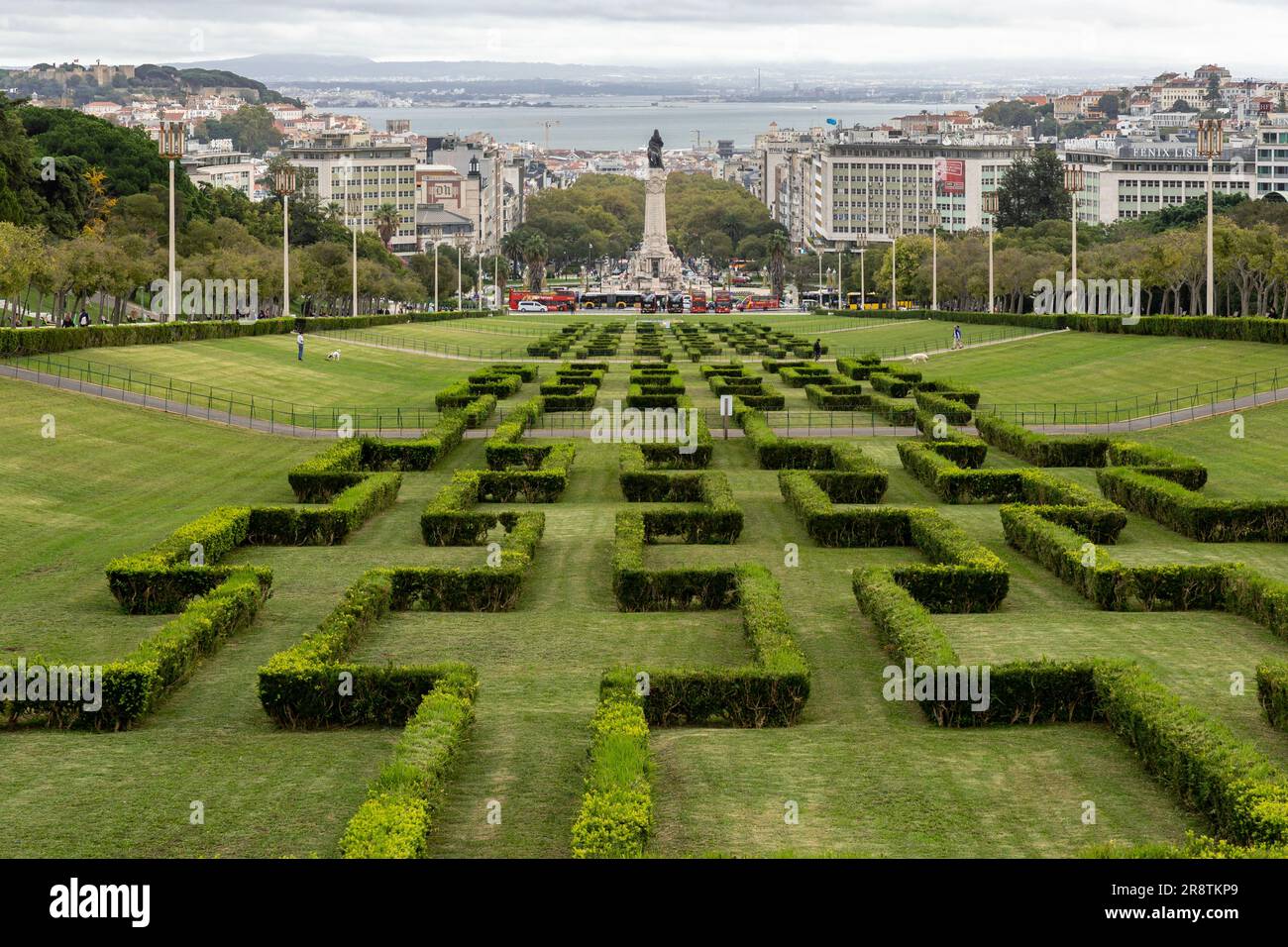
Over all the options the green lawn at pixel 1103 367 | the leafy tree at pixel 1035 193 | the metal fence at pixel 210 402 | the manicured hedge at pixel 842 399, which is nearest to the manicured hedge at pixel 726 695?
the metal fence at pixel 210 402

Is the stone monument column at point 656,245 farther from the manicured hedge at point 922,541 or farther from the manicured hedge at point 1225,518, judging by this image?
the manicured hedge at point 1225,518

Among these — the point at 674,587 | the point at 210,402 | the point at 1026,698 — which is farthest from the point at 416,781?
the point at 210,402

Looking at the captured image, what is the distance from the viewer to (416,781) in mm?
17000

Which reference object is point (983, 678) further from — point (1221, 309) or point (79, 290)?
point (1221, 309)

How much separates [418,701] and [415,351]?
7515cm

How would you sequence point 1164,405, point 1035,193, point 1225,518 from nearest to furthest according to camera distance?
1. point 1225,518
2. point 1164,405
3. point 1035,193

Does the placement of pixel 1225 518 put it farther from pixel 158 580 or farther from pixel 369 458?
pixel 369 458

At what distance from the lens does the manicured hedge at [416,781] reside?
1522cm

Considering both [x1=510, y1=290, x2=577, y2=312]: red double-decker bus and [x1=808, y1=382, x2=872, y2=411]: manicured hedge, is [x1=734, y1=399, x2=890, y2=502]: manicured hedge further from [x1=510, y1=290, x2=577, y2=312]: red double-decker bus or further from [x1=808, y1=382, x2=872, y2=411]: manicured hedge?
[x1=510, y1=290, x2=577, y2=312]: red double-decker bus

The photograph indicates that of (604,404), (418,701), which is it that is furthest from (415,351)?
(418,701)

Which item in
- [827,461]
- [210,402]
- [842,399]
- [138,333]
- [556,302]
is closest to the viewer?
[827,461]

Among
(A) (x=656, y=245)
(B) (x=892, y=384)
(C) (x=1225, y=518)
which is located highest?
(A) (x=656, y=245)

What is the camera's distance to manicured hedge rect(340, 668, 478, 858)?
1522 centimetres
